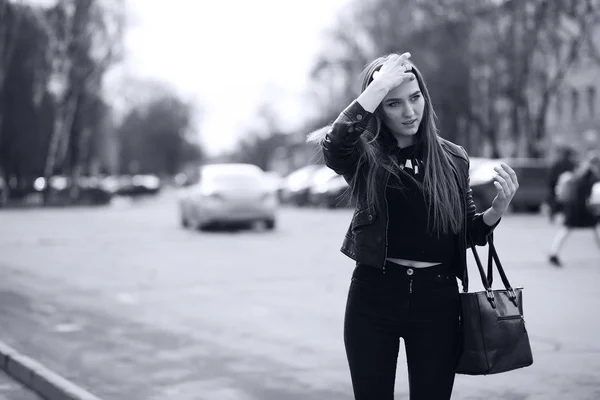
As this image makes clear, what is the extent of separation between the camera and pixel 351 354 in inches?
130

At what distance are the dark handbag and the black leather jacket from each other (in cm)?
13

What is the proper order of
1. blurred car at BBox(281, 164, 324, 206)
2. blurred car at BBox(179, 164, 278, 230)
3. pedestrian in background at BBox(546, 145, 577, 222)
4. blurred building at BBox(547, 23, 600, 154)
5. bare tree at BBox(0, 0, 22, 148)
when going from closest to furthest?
pedestrian in background at BBox(546, 145, 577, 222) < blurred car at BBox(179, 164, 278, 230) < bare tree at BBox(0, 0, 22, 148) < blurred car at BBox(281, 164, 324, 206) < blurred building at BBox(547, 23, 600, 154)

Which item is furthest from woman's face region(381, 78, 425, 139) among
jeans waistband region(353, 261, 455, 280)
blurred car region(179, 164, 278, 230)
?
blurred car region(179, 164, 278, 230)

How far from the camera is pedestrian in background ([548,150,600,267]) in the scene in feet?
43.6

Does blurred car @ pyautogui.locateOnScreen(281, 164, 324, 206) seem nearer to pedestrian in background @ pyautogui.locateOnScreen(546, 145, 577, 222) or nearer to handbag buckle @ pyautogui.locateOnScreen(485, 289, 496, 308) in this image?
pedestrian in background @ pyautogui.locateOnScreen(546, 145, 577, 222)

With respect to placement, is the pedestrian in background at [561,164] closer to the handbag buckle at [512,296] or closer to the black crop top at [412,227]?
the handbag buckle at [512,296]

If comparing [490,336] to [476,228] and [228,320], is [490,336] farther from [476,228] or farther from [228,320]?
[228,320]

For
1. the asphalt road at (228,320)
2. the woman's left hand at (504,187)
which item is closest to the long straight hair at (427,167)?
the woman's left hand at (504,187)

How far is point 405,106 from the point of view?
129 inches

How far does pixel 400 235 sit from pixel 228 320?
19.6 ft

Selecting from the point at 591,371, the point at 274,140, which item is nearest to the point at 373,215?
the point at 591,371

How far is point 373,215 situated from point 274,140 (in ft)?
351

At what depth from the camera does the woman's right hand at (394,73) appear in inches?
124

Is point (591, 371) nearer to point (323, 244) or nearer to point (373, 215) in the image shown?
point (373, 215)
